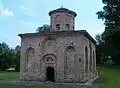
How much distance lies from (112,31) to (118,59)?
21.8 meters

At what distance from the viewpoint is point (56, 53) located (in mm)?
26969

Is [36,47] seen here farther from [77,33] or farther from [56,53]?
[77,33]

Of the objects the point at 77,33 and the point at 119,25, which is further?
the point at 119,25

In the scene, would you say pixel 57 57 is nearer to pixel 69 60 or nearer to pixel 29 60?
pixel 69 60

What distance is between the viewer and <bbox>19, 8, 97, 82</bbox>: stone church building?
25828 mm

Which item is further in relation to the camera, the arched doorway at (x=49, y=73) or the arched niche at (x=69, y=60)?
the arched doorway at (x=49, y=73)

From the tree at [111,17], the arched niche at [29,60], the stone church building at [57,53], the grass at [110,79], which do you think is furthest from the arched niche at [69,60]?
the tree at [111,17]

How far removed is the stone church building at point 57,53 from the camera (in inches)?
1017

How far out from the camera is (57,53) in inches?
1058

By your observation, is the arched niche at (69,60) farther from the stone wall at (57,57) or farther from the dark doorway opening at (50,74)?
the dark doorway opening at (50,74)

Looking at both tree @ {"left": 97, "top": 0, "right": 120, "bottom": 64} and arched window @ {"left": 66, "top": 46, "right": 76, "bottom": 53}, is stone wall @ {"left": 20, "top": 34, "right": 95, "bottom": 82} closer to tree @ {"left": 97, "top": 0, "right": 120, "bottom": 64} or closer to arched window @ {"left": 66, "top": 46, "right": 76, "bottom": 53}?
arched window @ {"left": 66, "top": 46, "right": 76, "bottom": 53}

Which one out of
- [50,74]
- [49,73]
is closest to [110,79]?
[50,74]

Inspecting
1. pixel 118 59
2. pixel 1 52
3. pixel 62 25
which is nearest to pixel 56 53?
pixel 62 25

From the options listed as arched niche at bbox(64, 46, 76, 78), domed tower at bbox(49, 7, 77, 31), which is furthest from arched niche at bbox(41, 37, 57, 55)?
domed tower at bbox(49, 7, 77, 31)
